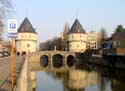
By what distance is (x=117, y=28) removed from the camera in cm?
9088

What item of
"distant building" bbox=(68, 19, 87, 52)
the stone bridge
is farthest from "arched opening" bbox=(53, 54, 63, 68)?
"distant building" bbox=(68, 19, 87, 52)

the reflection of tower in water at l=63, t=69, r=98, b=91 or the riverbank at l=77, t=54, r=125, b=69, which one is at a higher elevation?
the riverbank at l=77, t=54, r=125, b=69

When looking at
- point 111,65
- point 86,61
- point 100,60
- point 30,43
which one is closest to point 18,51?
point 30,43

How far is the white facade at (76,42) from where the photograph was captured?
86.1 metres

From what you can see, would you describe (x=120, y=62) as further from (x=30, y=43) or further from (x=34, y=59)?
(x=30, y=43)

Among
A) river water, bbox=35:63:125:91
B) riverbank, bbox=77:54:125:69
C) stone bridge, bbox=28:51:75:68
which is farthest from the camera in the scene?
stone bridge, bbox=28:51:75:68

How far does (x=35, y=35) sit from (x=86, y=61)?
19.2m

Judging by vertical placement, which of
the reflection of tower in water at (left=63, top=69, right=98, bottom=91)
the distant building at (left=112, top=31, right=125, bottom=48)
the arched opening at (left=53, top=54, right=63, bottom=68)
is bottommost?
the reflection of tower in water at (left=63, top=69, right=98, bottom=91)

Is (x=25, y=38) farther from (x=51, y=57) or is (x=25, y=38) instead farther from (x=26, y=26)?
(x=51, y=57)

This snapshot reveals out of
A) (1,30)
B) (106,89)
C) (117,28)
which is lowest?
(106,89)

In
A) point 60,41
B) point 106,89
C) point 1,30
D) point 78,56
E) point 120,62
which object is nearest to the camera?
point 1,30

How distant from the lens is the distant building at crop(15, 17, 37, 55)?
83000mm

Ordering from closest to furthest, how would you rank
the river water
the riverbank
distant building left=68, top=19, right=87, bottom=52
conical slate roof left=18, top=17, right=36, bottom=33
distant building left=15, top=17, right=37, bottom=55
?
the river water, the riverbank, distant building left=15, top=17, right=37, bottom=55, conical slate roof left=18, top=17, right=36, bottom=33, distant building left=68, top=19, right=87, bottom=52

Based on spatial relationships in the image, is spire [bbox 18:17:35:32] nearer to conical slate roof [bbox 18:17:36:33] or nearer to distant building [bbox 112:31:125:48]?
conical slate roof [bbox 18:17:36:33]
